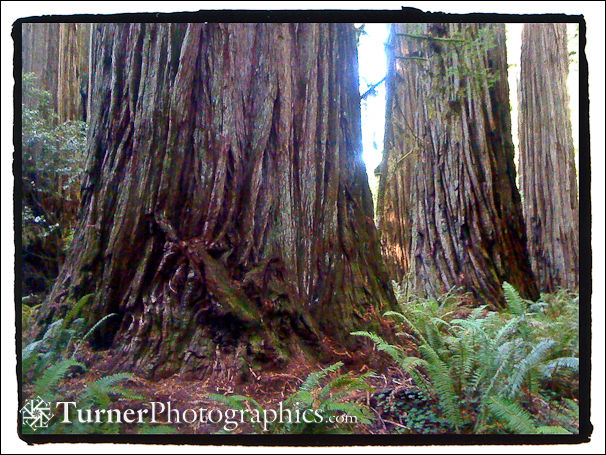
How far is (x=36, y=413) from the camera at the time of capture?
2.83 m

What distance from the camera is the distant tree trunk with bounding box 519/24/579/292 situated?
3143mm

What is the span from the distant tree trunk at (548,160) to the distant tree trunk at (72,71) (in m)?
2.83

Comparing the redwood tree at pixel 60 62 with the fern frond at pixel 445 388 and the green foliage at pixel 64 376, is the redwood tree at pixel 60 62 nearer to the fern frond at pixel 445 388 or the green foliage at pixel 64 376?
the green foliage at pixel 64 376

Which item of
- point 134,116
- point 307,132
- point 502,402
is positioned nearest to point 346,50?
point 307,132

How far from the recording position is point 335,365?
9.23ft

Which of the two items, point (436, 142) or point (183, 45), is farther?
point (436, 142)

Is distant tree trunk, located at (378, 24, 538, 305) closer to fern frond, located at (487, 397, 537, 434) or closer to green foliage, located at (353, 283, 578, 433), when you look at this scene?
green foliage, located at (353, 283, 578, 433)

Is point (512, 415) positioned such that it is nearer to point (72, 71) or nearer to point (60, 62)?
point (60, 62)

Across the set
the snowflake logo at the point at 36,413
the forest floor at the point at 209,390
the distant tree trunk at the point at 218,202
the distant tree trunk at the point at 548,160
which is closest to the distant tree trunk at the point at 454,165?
the distant tree trunk at the point at 548,160

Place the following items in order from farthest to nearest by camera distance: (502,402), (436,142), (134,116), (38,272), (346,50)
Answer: (436,142) < (346,50) < (134,116) < (38,272) < (502,402)

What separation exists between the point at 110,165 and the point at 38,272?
75 cm

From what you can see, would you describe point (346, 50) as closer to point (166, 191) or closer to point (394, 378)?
point (166, 191)

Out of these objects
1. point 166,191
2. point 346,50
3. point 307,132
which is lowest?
point 166,191

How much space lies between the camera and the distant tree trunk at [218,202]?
2908mm
